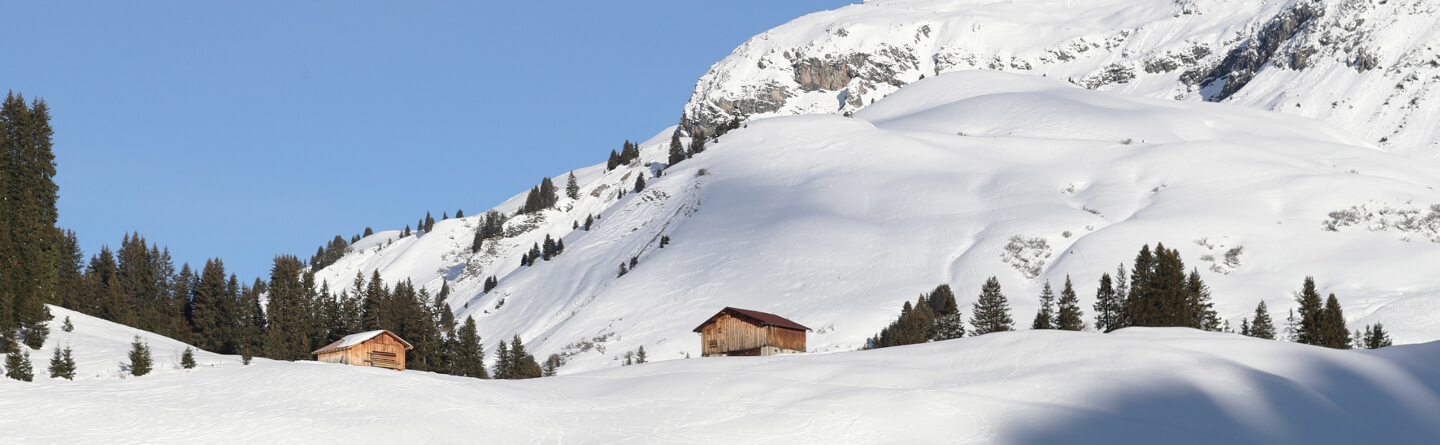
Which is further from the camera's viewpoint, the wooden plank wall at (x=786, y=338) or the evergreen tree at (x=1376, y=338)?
the wooden plank wall at (x=786, y=338)

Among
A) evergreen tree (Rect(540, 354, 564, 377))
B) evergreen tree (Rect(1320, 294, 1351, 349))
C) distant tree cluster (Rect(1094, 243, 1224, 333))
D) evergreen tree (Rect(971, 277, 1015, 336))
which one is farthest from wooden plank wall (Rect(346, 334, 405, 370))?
evergreen tree (Rect(1320, 294, 1351, 349))

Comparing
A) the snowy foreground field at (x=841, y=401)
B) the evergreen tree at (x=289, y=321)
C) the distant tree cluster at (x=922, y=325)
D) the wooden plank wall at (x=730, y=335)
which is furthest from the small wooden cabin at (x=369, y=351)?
the distant tree cluster at (x=922, y=325)

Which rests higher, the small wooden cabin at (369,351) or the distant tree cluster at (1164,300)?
the distant tree cluster at (1164,300)

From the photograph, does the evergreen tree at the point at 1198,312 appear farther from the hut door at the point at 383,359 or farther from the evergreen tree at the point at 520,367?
the hut door at the point at 383,359

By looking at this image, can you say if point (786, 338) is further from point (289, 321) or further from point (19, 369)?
point (19, 369)

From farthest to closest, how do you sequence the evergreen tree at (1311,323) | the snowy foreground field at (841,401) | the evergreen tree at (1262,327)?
the evergreen tree at (1262,327) → the evergreen tree at (1311,323) → the snowy foreground field at (841,401)

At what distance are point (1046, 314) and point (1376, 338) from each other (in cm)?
2355

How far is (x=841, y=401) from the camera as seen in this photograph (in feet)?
172

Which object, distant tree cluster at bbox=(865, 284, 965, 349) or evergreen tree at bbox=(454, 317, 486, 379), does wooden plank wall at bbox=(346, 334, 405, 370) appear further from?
distant tree cluster at bbox=(865, 284, 965, 349)

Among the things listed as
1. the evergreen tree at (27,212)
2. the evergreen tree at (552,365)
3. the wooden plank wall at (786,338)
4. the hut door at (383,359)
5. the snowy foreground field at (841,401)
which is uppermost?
the evergreen tree at (27,212)

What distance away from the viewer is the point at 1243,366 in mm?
56094

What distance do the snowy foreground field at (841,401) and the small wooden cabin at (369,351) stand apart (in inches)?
528

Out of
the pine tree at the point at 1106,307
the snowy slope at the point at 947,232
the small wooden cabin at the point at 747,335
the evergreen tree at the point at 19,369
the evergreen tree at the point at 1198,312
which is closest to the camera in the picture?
the evergreen tree at the point at 19,369

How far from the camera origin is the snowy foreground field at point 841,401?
46688 millimetres
